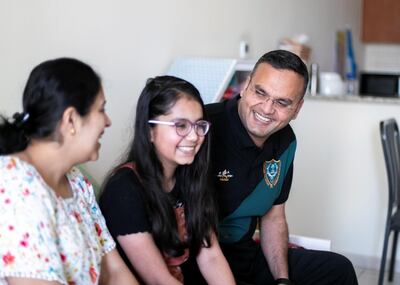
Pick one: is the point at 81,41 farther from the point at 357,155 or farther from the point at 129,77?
the point at 357,155

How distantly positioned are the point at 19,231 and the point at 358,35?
5520 mm

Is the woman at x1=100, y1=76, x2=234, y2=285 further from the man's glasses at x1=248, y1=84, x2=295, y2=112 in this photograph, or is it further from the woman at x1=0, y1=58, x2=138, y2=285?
the man's glasses at x1=248, y1=84, x2=295, y2=112

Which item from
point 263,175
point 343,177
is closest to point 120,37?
point 263,175

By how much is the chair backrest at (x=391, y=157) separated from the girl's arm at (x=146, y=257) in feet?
5.61

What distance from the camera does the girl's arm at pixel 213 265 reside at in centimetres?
181

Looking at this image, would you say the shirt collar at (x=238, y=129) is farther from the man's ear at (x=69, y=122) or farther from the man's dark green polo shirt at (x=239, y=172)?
the man's ear at (x=69, y=122)

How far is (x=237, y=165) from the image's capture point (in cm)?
203

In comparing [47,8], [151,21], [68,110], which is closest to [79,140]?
[68,110]

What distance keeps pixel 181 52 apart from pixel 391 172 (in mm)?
1168

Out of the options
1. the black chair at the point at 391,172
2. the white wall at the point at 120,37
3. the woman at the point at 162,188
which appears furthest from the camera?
the black chair at the point at 391,172

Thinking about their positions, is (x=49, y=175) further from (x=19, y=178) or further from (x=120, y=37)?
(x=120, y=37)

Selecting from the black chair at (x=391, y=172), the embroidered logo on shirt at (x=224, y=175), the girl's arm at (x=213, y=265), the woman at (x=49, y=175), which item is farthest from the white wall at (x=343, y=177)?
the woman at (x=49, y=175)

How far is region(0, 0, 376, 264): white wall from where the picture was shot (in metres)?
2.20

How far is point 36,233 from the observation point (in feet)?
3.94
